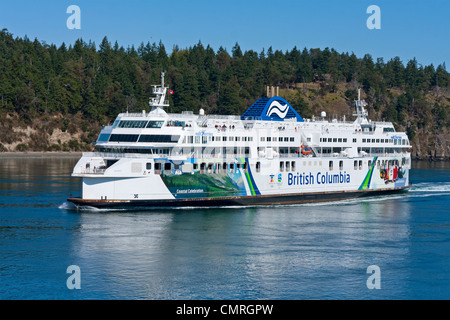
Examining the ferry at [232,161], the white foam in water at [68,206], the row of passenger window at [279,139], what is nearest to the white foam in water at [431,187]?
the ferry at [232,161]

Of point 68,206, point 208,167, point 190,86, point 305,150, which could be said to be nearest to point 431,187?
point 305,150

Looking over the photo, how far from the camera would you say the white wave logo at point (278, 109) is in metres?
55.9

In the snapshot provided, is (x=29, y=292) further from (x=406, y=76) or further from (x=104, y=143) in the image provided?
(x=406, y=76)

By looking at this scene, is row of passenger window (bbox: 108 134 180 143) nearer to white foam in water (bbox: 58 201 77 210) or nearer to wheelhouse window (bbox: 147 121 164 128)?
wheelhouse window (bbox: 147 121 164 128)

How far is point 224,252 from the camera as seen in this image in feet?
111

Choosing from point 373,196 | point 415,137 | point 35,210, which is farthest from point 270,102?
point 415,137

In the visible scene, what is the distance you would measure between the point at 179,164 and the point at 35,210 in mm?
11461

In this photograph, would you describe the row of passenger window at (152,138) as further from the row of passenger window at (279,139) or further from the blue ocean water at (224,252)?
the row of passenger window at (279,139)

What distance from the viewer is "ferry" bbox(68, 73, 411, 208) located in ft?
145

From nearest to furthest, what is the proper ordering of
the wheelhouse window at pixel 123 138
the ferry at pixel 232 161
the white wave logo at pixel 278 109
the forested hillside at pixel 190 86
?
1. the ferry at pixel 232 161
2. the wheelhouse window at pixel 123 138
3. the white wave logo at pixel 278 109
4. the forested hillside at pixel 190 86

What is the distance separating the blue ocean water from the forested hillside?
78614 mm

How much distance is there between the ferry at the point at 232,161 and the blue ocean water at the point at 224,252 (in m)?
1.54

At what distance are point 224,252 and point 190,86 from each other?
10079 centimetres

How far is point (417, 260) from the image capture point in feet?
107
